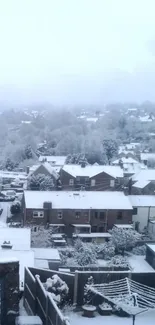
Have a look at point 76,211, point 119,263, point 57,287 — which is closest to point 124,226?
point 76,211

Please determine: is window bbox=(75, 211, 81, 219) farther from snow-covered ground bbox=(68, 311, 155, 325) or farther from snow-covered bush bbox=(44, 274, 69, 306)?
snow-covered bush bbox=(44, 274, 69, 306)

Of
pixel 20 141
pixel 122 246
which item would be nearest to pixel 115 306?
pixel 122 246

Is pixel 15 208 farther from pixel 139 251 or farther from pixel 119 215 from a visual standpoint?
pixel 139 251

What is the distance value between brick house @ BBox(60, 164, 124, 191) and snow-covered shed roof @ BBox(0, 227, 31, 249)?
2146 centimetres

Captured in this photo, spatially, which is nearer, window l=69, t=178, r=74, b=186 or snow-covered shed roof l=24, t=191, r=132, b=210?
snow-covered shed roof l=24, t=191, r=132, b=210

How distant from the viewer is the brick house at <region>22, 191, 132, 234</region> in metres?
29.2

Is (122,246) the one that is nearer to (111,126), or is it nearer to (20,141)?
(20,141)

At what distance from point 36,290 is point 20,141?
70414mm

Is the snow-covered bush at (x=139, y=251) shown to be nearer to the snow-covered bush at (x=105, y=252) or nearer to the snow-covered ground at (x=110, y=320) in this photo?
the snow-covered bush at (x=105, y=252)

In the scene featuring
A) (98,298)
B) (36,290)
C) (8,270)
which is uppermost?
(8,270)

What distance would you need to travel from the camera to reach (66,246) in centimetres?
2678

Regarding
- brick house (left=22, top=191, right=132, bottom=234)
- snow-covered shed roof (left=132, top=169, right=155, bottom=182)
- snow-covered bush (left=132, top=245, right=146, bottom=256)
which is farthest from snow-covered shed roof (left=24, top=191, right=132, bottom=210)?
snow-covered shed roof (left=132, top=169, right=155, bottom=182)

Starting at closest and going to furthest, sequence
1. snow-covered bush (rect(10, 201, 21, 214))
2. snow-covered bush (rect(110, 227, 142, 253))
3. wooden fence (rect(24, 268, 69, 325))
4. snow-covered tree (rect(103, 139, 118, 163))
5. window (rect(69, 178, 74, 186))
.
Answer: wooden fence (rect(24, 268, 69, 325)), snow-covered bush (rect(110, 227, 142, 253)), snow-covered bush (rect(10, 201, 21, 214)), window (rect(69, 178, 74, 186)), snow-covered tree (rect(103, 139, 118, 163))

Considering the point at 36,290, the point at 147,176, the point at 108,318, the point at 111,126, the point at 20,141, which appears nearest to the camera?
the point at 36,290
